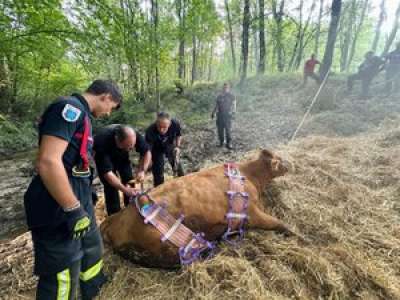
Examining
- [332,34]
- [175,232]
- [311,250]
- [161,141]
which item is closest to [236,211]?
[175,232]

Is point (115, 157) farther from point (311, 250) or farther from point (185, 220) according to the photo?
point (311, 250)

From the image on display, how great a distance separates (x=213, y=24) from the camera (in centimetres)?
1848

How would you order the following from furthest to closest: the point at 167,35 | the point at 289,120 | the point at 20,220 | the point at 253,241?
the point at 167,35 → the point at 289,120 → the point at 20,220 → the point at 253,241

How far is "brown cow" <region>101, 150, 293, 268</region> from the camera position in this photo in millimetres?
2252

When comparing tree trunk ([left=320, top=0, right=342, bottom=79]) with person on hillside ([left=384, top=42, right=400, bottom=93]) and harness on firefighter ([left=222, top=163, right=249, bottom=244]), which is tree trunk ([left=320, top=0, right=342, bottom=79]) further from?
harness on firefighter ([left=222, top=163, right=249, bottom=244])

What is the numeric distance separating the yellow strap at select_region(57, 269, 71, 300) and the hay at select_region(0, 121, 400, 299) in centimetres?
47

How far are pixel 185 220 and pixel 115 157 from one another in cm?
170

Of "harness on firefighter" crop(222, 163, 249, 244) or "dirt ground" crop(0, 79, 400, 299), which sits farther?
"harness on firefighter" crop(222, 163, 249, 244)

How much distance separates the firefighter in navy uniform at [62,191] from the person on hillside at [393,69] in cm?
1075

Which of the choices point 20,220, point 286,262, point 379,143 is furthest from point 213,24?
point 286,262

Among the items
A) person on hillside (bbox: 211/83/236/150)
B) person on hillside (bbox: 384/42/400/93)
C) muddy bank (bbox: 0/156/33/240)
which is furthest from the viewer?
person on hillside (bbox: 384/42/400/93)

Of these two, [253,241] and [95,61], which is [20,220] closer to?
[95,61]

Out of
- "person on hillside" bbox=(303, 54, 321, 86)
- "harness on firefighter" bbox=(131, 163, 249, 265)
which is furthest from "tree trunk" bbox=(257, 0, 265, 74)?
"harness on firefighter" bbox=(131, 163, 249, 265)

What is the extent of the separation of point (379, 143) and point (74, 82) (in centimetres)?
1010
